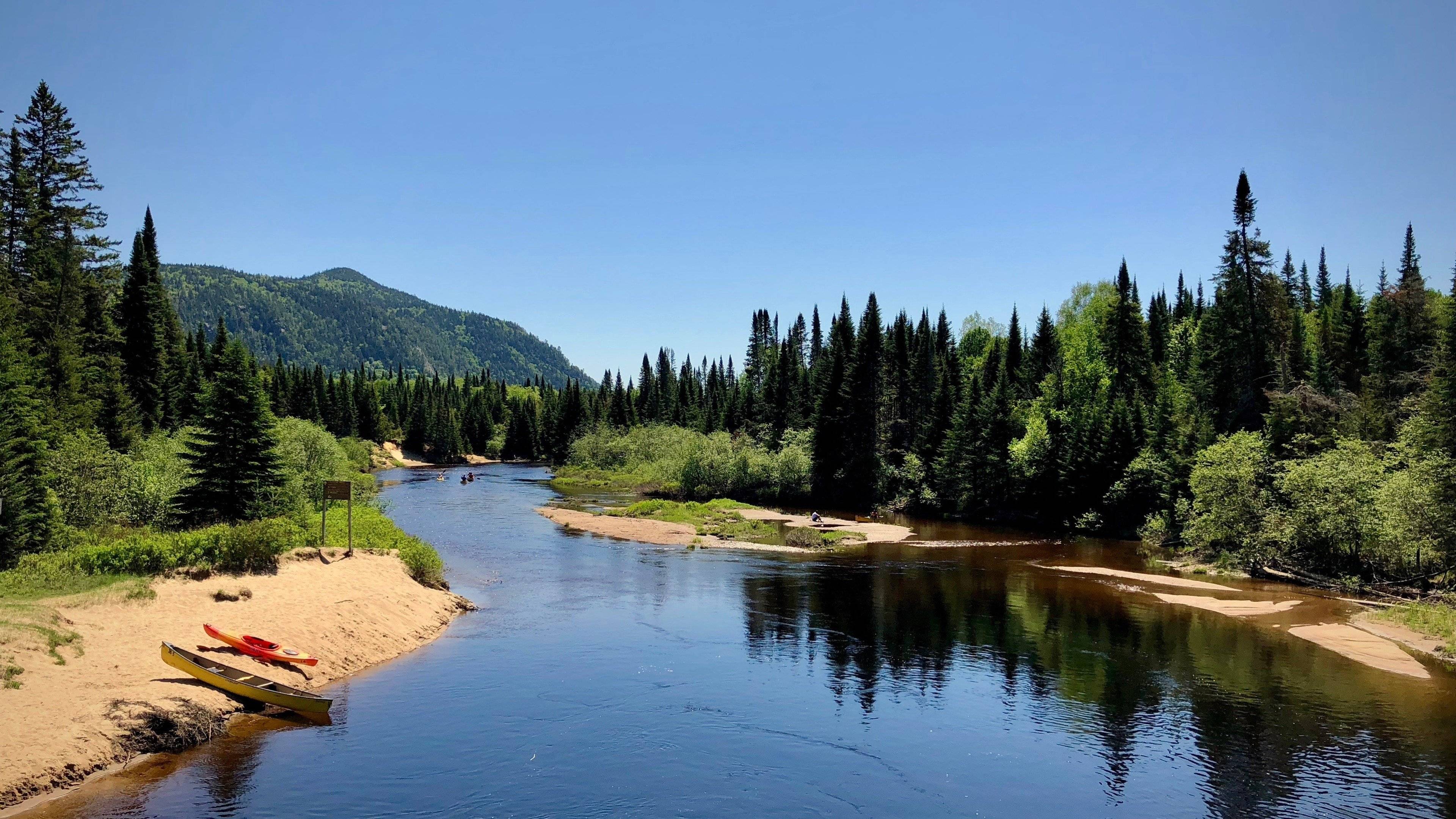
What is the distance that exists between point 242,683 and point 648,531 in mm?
40424

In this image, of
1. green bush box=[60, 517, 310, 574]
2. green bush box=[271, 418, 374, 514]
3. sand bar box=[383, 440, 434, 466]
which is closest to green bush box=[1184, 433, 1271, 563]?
green bush box=[60, 517, 310, 574]

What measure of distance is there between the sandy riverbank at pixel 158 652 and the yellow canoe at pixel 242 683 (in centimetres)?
30

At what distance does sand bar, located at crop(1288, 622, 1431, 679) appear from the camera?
88.9ft

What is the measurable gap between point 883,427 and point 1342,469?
2155 inches

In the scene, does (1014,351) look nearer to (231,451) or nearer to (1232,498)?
(1232,498)

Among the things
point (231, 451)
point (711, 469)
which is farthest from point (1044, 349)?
point (231, 451)

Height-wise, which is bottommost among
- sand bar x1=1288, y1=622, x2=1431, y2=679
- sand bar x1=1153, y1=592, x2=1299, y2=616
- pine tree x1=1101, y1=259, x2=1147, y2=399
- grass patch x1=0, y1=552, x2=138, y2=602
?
sand bar x1=1288, y1=622, x2=1431, y2=679

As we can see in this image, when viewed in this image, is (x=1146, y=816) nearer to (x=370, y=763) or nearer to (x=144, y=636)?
(x=370, y=763)

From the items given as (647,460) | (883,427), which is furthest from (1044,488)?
(647,460)

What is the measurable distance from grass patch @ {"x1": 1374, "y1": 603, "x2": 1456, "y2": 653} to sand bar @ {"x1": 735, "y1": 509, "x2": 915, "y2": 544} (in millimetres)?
28841

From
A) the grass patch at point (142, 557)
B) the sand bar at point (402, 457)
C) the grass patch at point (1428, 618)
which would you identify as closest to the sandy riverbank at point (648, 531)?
the grass patch at point (142, 557)

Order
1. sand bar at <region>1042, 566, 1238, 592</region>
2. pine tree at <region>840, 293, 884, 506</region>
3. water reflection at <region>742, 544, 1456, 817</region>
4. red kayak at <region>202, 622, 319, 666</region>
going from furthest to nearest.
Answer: pine tree at <region>840, 293, 884, 506</region>
sand bar at <region>1042, 566, 1238, 592</region>
red kayak at <region>202, 622, 319, 666</region>
water reflection at <region>742, 544, 1456, 817</region>

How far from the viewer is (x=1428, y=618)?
3159cm

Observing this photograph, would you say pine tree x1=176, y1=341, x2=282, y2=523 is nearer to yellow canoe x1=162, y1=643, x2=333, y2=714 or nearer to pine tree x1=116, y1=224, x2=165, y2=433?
yellow canoe x1=162, y1=643, x2=333, y2=714
